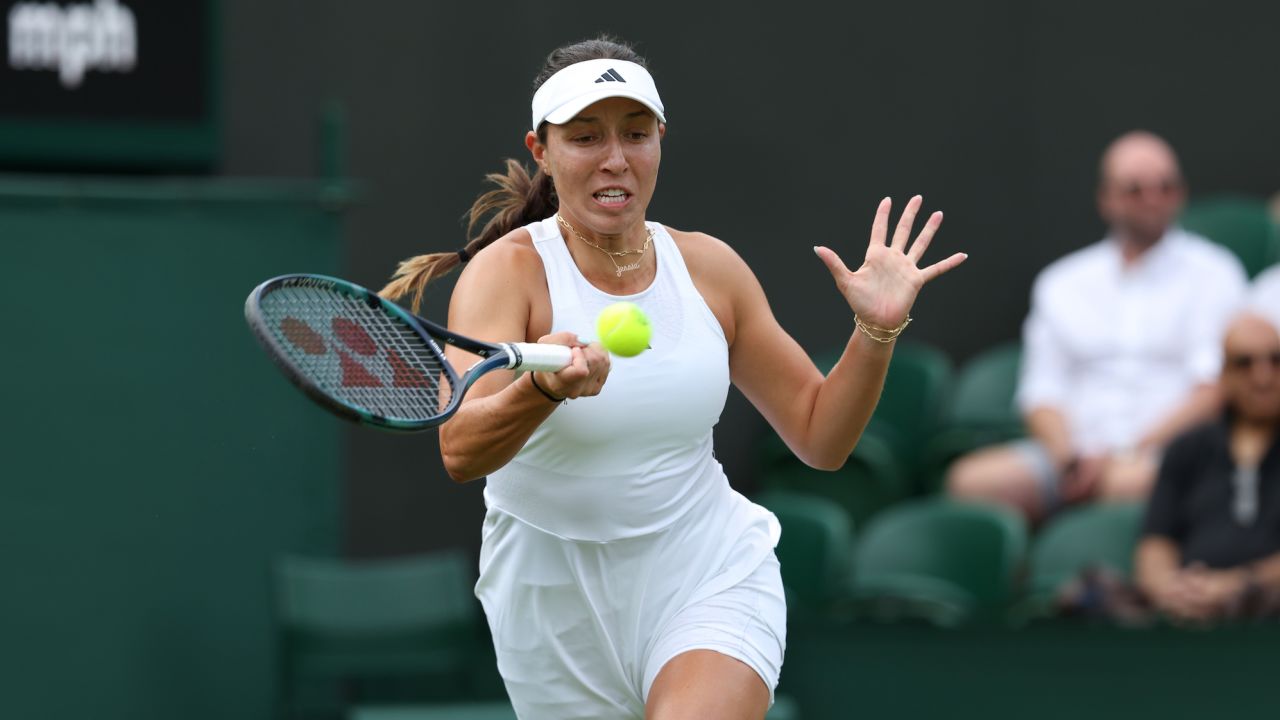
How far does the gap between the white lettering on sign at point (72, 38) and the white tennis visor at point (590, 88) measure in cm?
303

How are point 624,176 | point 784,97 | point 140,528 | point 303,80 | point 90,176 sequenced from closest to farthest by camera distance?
point 624,176
point 140,528
point 90,176
point 303,80
point 784,97

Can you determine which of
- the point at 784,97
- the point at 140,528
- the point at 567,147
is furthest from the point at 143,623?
the point at 784,97

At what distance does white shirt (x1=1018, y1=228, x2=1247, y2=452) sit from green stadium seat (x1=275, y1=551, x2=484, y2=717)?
7.27 ft

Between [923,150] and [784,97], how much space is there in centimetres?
63

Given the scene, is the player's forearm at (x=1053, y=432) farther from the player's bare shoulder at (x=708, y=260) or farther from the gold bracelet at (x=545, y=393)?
the gold bracelet at (x=545, y=393)

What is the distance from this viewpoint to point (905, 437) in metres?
7.55

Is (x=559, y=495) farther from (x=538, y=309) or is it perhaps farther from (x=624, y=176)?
(x=624, y=176)

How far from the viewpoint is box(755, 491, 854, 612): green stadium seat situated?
6.29 metres

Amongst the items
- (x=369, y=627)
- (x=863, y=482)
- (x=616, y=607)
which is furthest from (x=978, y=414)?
(x=616, y=607)

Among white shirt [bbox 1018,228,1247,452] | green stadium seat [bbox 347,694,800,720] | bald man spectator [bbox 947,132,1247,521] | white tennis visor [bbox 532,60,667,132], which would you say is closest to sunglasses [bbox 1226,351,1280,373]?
bald man spectator [bbox 947,132,1247,521]

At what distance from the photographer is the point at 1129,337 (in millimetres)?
6934

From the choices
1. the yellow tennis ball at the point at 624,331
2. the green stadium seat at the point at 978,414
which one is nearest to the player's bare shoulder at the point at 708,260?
the yellow tennis ball at the point at 624,331

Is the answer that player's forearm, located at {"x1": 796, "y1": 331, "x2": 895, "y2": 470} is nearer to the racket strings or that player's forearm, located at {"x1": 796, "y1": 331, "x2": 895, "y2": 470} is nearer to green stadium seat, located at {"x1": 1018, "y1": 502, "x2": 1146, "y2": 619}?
the racket strings


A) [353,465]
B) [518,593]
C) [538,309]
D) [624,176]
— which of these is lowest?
[353,465]
